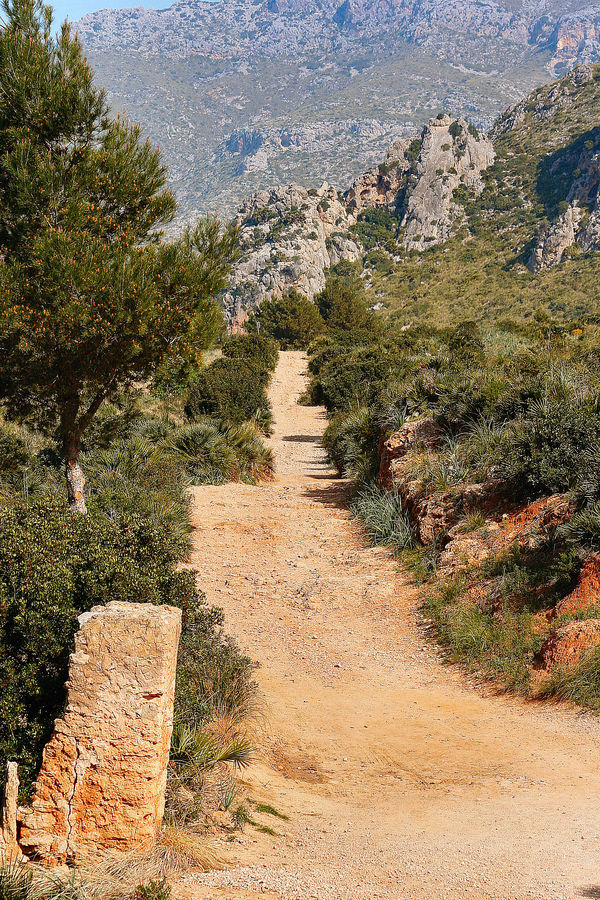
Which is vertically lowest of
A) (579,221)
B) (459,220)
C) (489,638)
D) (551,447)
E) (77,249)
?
(489,638)

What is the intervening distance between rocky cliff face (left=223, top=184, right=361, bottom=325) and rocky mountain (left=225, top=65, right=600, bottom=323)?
15 cm

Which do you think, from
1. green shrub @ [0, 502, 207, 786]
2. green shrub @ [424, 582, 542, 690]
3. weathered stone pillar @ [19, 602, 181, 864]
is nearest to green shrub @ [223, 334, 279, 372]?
green shrub @ [424, 582, 542, 690]

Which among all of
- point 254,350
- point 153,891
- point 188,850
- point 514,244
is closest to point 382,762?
point 188,850

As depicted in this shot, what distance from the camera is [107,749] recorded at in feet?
10.7

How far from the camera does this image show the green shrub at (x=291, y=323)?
43594mm

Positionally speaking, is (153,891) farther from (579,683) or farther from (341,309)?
(341,309)

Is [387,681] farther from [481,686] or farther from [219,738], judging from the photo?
[219,738]

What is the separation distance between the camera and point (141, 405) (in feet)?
66.0

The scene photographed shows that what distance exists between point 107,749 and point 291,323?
137 ft

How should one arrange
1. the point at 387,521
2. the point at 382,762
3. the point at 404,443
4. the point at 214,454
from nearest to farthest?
the point at 382,762, the point at 387,521, the point at 404,443, the point at 214,454

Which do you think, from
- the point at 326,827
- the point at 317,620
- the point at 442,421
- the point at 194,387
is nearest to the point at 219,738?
the point at 326,827

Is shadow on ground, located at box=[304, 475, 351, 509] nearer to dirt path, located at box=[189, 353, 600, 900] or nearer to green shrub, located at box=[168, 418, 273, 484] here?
green shrub, located at box=[168, 418, 273, 484]

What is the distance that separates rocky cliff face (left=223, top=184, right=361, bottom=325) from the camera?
200 feet

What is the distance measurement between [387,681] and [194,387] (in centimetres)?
1390
